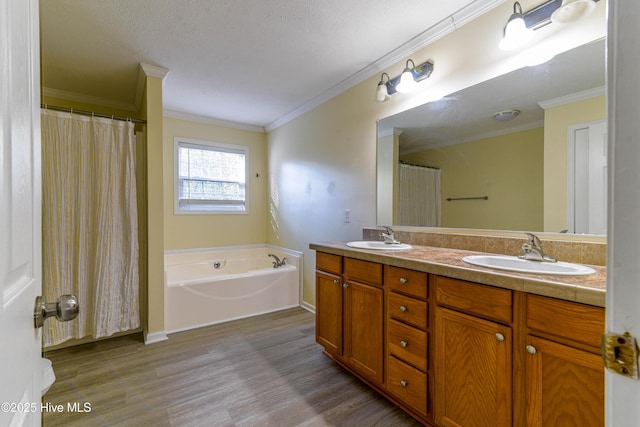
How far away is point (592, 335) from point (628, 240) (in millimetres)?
739

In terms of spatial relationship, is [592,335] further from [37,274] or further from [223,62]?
[223,62]

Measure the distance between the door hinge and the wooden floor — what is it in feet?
4.70

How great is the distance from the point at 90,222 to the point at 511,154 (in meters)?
3.17

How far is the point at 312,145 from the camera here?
3256 mm

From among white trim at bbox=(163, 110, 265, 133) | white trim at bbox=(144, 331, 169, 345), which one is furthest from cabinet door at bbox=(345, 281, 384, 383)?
white trim at bbox=(163, 110, 265, 133)

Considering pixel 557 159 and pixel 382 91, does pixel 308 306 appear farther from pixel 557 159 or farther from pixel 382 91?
pixel 557 159

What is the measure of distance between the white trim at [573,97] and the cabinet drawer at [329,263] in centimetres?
149

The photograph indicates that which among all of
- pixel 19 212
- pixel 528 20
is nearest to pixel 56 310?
pixel 19 212

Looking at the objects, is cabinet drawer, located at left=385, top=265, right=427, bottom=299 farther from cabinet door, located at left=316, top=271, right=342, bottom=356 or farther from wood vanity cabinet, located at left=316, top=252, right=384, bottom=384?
cabinet door, located at left=316, top=271, right=342, bottom=356

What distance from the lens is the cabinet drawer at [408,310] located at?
144 cm

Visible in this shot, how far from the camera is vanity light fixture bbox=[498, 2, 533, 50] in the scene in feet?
4.86

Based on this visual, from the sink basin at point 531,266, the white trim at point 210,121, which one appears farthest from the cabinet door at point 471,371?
the white trim at point 210,121

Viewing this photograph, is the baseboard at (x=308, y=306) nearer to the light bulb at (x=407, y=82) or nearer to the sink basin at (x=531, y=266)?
the sink basin at (x=531, y=266)

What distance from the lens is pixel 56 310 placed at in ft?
1.93
